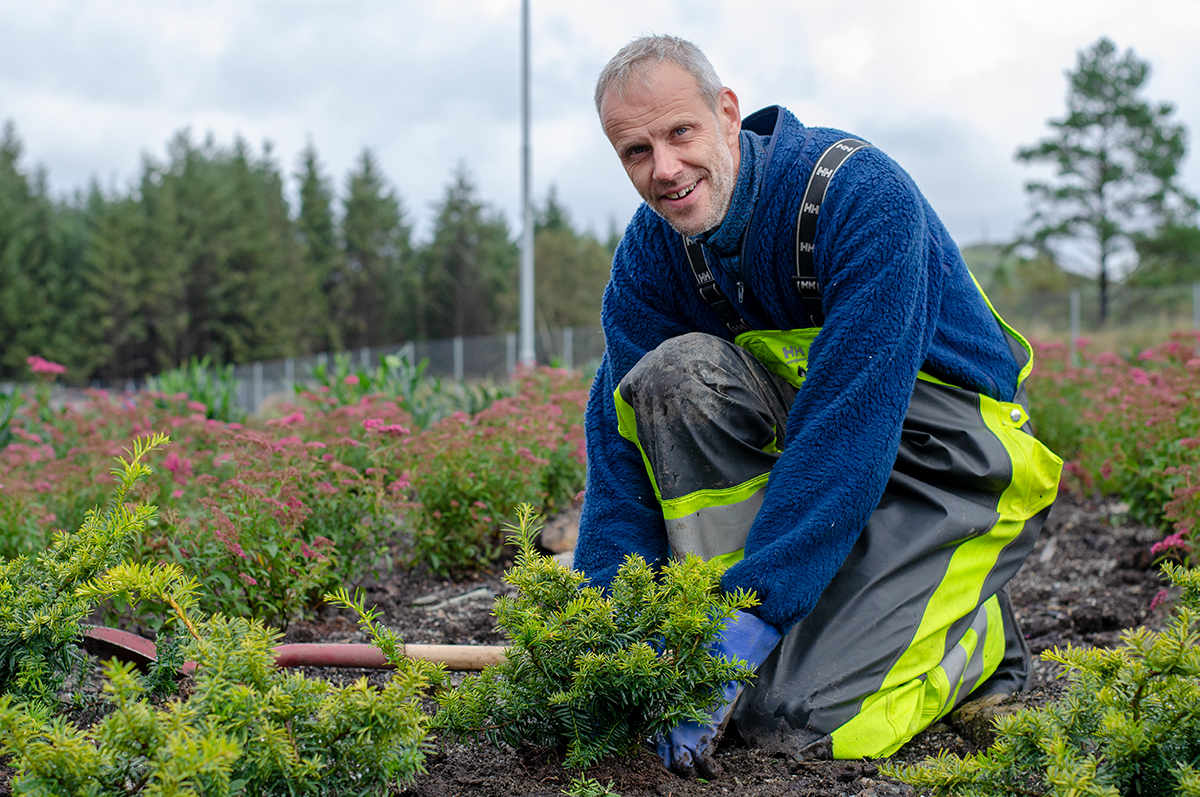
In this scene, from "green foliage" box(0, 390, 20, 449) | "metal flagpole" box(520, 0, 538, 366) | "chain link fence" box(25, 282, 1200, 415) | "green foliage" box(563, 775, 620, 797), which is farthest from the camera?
"chain link fence" box(25, 282, 1200, 415)

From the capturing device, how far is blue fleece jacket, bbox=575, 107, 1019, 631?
179 centimetres

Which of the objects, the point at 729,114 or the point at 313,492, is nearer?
the point at 729,114

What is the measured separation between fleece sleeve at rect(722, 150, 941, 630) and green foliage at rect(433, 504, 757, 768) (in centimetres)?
20

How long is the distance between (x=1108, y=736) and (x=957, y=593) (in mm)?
863

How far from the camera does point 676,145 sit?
205 cm

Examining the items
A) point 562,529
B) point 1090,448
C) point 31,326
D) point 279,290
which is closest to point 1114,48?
point 1090,448

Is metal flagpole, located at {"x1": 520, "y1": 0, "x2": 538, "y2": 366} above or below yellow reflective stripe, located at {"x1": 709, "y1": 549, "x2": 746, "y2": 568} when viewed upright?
above

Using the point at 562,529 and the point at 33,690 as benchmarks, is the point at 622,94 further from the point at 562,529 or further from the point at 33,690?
the point at 562,529

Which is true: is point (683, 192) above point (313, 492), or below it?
above

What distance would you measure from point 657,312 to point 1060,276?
36731 mm

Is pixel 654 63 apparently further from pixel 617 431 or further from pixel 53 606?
pixel 53 606

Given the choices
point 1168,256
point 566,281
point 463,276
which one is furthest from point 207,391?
point 463,276

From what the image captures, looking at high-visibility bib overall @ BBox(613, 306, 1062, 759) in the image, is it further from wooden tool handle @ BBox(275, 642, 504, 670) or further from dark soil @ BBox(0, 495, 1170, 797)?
wooden tool handle @ BBox(275, 642, 504, 670)

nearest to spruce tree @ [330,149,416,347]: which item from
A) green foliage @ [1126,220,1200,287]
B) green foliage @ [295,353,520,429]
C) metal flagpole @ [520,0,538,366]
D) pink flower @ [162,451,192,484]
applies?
green foliage @ [1126,220,1200,287]
